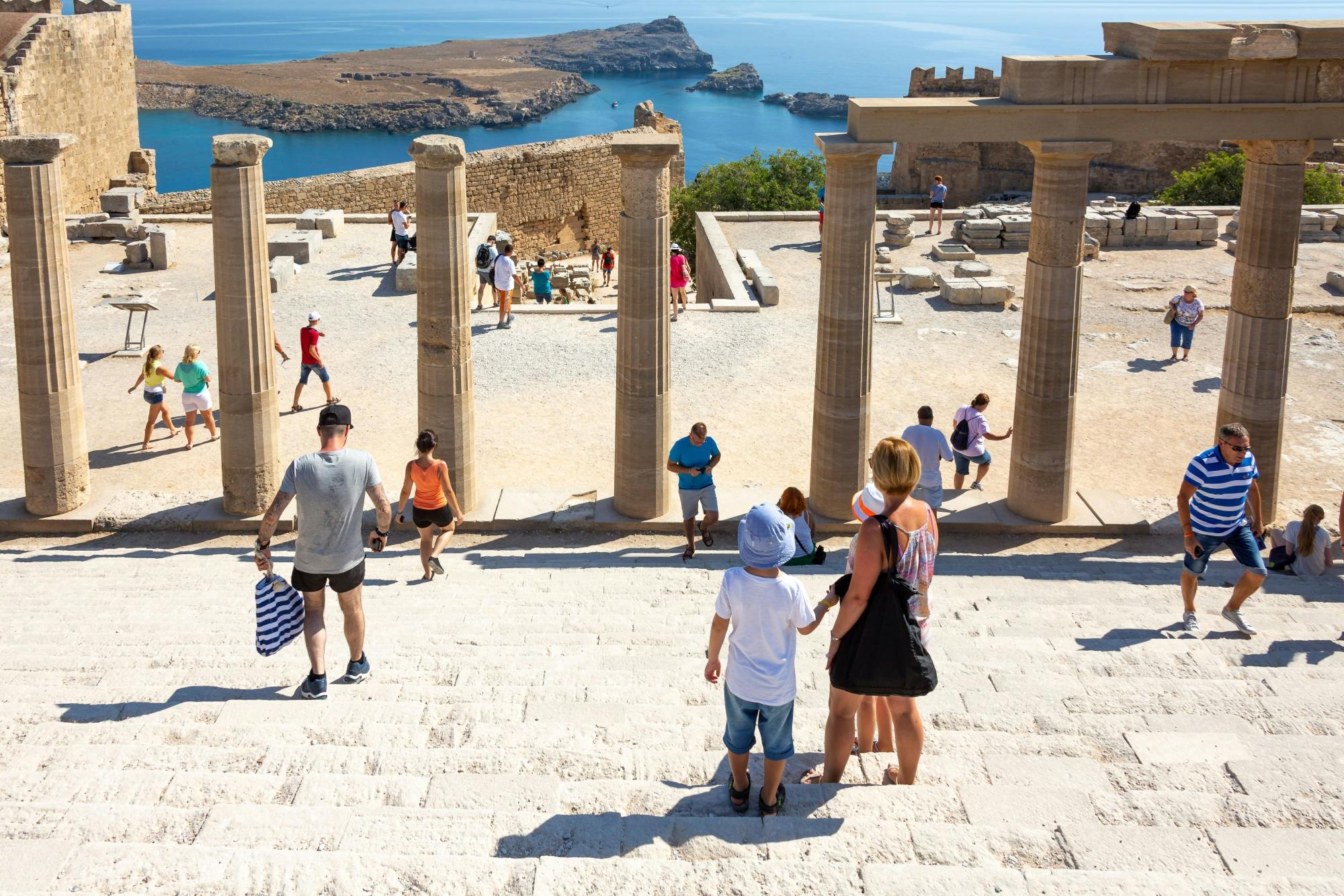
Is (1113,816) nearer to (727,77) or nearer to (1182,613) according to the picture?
(1182,613)

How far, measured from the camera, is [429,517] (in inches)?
444

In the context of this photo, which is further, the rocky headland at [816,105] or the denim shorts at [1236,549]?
the rocky headland at [816,105]

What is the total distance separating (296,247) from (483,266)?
454 centimetres

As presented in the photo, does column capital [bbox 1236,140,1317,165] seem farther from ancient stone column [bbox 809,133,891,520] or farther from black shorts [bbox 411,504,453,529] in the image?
black shorts [bbox 411,504,453,529]

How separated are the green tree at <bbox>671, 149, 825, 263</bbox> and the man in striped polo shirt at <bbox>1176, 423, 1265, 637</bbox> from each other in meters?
27.1

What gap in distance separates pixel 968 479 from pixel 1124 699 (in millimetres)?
6830

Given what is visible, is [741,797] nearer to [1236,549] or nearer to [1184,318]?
[1236,549]

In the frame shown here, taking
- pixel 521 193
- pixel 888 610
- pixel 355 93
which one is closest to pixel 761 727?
pixel 888 610

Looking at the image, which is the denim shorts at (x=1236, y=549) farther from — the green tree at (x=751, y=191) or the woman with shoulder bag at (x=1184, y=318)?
the green tree at (x=751, y=191)

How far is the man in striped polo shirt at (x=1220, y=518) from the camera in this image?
971 centimetres

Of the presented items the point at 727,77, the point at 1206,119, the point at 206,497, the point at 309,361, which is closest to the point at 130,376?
the point at 309,361

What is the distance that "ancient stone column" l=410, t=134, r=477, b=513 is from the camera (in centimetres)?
1219

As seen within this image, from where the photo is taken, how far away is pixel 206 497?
13453 millimetres

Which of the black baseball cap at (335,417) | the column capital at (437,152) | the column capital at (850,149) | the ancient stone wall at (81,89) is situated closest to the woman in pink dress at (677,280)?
the column capital at (437,152)
